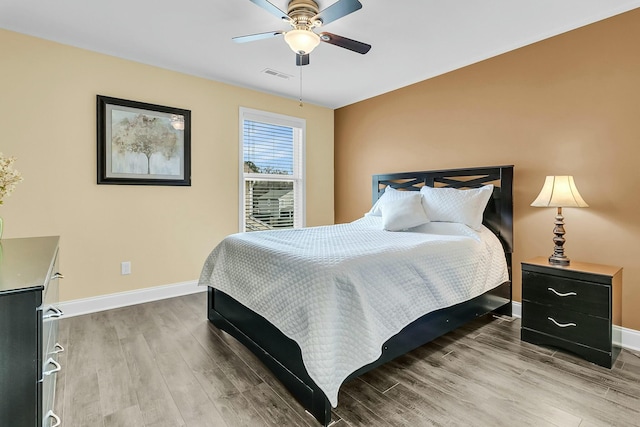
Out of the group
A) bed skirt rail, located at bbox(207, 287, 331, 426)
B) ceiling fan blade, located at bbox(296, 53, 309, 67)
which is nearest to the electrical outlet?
bed skirt rail, located at bbox(207, 287, 331, 426)

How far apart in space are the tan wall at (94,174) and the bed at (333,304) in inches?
44.5

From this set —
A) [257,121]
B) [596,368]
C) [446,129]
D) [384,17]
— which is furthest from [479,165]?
[257,121]

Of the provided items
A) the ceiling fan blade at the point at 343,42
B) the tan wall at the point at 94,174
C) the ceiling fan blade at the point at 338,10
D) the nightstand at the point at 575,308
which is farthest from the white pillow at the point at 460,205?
the tan wall at the point at 94,174

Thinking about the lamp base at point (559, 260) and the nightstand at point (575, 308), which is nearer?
the nightstand at point (575, 308)

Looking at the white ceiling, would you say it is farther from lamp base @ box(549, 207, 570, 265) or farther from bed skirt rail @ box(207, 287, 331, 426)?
bed skirt rail @ box(207, 287, 331, 426)

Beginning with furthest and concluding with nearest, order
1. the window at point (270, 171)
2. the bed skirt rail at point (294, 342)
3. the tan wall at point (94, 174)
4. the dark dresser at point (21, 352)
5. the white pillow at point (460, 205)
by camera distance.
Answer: the window at point (270, 171), the white pillow at point (460, 205), the tan wall at point (94, 174), the bed skirt rail at point (294, 342), the dark dresser at point (21, 352)

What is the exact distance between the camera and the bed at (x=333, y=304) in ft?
5.10

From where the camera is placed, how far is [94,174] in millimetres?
3066

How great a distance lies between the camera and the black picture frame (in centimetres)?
309

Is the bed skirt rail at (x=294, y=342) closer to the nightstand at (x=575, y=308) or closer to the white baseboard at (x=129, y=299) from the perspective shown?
the nightstand at (x=575, y=308)

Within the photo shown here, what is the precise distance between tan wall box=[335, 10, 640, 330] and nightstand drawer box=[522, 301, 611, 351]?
22.3 inches

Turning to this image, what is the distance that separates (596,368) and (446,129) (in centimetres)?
247

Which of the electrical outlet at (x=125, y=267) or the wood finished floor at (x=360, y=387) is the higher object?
the electrical outlet at (x=125, y=267)

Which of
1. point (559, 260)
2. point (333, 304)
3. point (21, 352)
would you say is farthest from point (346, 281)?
point (559, 260)
